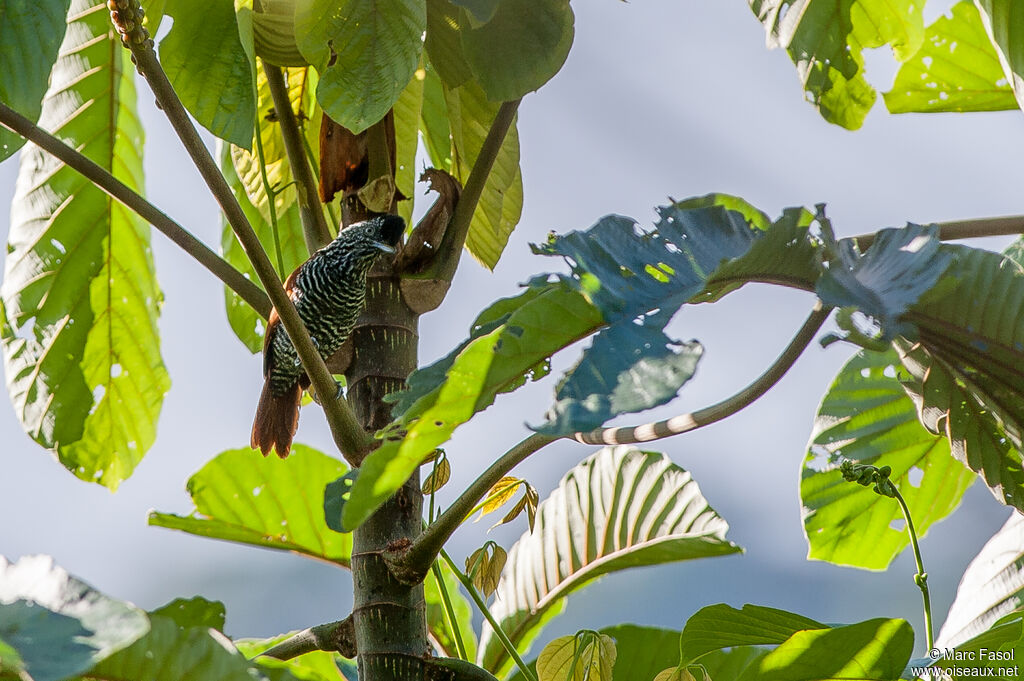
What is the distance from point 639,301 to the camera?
2.30ft

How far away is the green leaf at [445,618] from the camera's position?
4.77 ft

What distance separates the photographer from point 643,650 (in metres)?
1.35

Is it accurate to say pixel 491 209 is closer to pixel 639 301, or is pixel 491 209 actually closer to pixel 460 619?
pixel 460 619

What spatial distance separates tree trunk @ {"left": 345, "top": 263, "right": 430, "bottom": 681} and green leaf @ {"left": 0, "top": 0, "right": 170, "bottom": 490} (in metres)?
0.64

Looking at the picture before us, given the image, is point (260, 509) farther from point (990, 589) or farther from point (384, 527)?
point (990, 589)

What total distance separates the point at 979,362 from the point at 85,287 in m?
1.36

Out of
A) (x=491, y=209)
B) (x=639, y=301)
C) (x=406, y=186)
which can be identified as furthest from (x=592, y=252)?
(x=406, y=186)

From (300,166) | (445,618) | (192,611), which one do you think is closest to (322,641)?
(192,611)

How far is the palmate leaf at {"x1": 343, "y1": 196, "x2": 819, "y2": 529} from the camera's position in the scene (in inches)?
24.1

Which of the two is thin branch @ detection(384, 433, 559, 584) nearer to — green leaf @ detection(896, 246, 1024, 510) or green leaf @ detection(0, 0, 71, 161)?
green leaf @ detection(896, 246, 1024, 510)

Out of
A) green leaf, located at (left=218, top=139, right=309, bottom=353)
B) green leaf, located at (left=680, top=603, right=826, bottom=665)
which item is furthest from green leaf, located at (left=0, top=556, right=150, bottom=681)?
green leaf, located at (left=218, top=139, right=309, bottom=353)

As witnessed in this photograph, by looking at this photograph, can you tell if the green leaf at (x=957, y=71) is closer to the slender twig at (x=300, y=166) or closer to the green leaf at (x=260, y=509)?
the slender twig at (x=300, y=166)

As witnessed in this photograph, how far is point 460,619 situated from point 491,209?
66cm

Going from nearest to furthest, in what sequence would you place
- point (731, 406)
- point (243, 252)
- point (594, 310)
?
point (594, 310) → point (731, 406) → point (243, 252)
